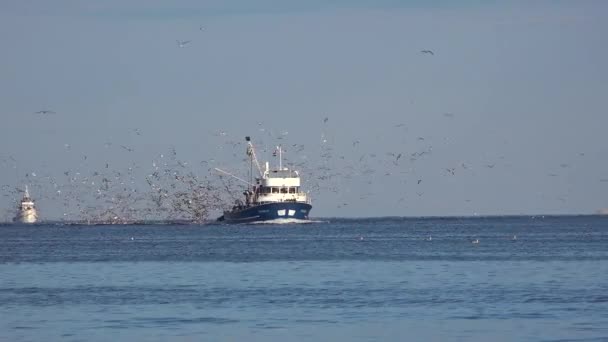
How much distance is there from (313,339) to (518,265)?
134 ft

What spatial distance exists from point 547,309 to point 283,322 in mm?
9690

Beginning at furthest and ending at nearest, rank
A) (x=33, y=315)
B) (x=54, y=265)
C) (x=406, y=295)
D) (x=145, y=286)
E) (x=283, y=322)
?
(x=54, y=265) → (x=145, y=286) → (x=406, y=295) → (x=33, y=315) → (x=283, y=322)

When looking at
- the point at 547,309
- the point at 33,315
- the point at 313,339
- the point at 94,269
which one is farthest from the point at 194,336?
the point at 94,269

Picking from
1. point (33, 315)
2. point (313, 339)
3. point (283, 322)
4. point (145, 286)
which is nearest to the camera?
point (313, 339)

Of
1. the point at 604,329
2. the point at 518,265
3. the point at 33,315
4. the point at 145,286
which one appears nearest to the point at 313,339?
the point at 604,329

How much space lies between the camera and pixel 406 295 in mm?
56875

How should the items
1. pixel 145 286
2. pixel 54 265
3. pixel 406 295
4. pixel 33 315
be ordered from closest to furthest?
pixel 33 315
pixel 406 295
pixel 145 286
pixel 54 265

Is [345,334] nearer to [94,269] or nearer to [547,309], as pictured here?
[547,309]

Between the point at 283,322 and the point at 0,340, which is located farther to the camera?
the point at 283,322

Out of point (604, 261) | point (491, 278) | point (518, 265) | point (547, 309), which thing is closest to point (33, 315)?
point (547, 309)

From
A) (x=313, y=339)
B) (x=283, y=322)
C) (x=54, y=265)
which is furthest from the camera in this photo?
(x=54, y=265)

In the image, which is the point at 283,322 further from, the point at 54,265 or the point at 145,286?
the point at 54,265

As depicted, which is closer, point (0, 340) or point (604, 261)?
point (0, 340)

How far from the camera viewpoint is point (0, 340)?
4181 cm
